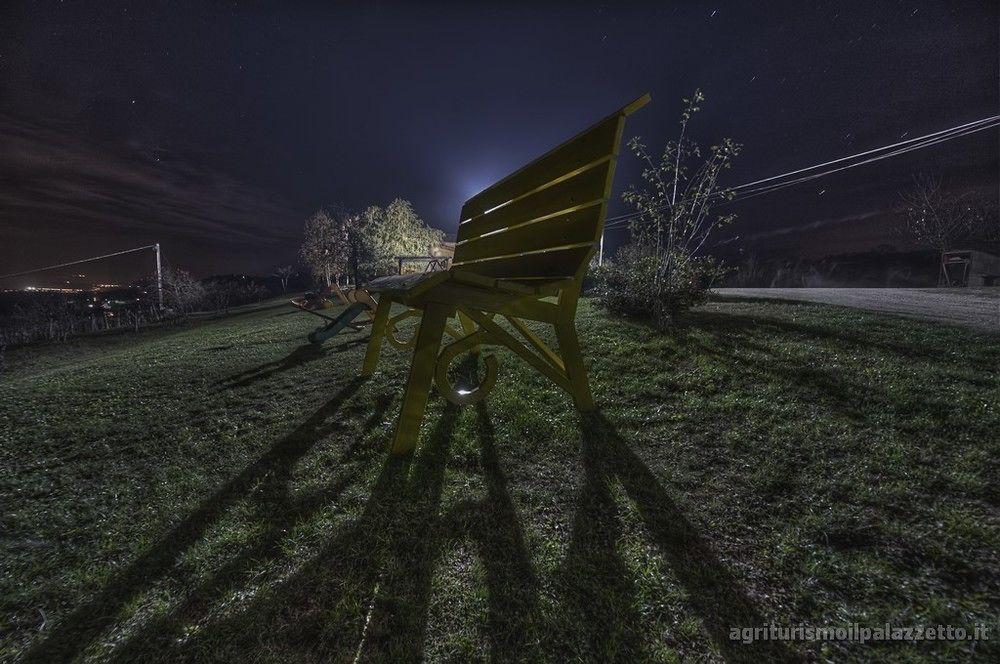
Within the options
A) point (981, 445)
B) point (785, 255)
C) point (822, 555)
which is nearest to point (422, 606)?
point (822, 555)

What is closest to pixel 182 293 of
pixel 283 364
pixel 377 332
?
pixel 283 364

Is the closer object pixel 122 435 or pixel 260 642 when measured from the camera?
pixel 260 642

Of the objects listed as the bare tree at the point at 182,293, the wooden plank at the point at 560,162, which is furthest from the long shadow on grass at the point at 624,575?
the bare tree at the point at 182,293

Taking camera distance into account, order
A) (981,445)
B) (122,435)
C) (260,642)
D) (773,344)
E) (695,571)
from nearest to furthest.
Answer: (260,642), (695,571), (981,445), (122,435), (773,344)

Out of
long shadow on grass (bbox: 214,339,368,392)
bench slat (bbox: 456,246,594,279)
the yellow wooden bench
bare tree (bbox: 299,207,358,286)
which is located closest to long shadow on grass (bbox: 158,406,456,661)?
the yellow wooden bench

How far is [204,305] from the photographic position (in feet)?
92.0

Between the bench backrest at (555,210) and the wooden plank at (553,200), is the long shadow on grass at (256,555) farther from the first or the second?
the wooden plank at (553,200)

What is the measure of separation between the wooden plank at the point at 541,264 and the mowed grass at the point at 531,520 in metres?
1.01

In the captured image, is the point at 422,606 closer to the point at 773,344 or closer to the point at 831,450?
the point at 831,450

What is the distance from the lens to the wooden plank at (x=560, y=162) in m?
1.77

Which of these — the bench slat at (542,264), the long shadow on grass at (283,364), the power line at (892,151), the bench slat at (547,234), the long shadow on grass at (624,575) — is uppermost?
the power line at (892,151)

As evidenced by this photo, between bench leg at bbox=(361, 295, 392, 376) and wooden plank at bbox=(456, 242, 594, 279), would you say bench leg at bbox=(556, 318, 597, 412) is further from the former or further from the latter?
bench leg at bbox=(361, 295, 392, 376)

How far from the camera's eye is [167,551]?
1417 millimetres

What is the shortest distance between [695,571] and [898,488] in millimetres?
1099
